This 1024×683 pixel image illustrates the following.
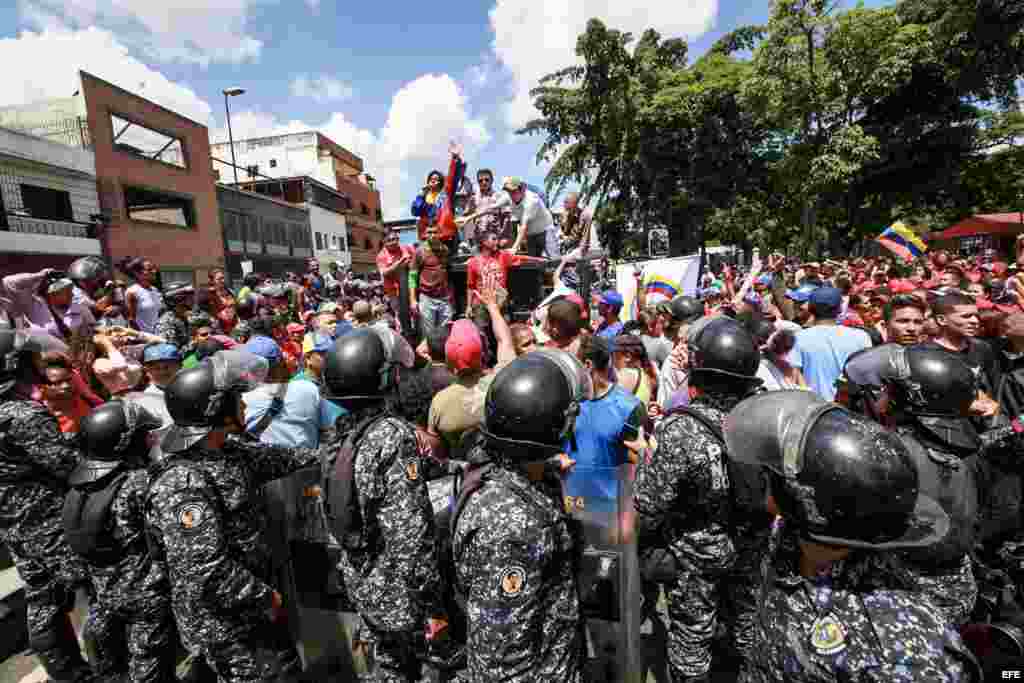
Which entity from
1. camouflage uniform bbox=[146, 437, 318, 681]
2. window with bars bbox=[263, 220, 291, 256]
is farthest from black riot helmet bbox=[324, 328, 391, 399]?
window with bars bbox=[263, 220, 291, 256]

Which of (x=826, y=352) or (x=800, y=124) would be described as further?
(x=800, y=124)

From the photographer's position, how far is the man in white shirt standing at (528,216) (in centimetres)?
729

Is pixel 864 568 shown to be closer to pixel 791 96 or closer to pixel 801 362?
pixel 801 362

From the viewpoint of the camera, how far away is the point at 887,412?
8.34ft

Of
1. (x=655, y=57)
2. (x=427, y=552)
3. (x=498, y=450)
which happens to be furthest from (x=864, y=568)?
(x=655, y=57)

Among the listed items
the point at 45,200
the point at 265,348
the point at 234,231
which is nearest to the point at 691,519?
the point at 265,348

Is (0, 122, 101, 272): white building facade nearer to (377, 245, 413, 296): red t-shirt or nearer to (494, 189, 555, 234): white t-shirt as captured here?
(377, 245, 413, 296): red t-shirt

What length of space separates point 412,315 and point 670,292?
3.79 m

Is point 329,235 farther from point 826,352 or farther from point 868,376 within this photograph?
point 868,376

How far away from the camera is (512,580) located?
70.0 inches

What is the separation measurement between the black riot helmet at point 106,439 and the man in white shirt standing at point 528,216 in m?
5.09

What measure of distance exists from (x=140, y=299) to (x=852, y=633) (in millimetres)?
7842

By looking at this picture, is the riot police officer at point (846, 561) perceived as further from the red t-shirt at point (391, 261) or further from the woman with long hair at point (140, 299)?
the woman with long hair at point (140, 299)

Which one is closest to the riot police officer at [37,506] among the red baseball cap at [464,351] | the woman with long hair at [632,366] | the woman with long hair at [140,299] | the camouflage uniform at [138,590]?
the camouflage uniform at [138,590]
